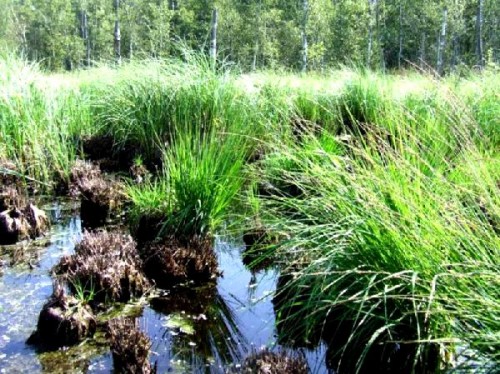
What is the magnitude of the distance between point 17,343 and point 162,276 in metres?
1.34

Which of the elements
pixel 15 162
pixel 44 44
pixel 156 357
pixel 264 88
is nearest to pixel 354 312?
pixel 156 357

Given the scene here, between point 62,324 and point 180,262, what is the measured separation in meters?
1.26

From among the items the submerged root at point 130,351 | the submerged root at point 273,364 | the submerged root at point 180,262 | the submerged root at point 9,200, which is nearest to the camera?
the submerged root at point 273,364

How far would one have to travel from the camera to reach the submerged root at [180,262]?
4938 mm

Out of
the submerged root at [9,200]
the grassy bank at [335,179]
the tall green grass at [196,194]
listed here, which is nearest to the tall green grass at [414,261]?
the grassy bank at [335,179]

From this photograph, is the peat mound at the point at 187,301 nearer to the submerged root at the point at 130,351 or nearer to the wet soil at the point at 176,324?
the wet soil at the point at 176,324

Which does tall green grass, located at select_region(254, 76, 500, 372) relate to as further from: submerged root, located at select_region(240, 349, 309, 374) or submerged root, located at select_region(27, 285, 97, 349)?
submerged root, located at select_region(27, 285, 97, 349)

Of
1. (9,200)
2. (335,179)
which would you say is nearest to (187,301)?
(335,179)

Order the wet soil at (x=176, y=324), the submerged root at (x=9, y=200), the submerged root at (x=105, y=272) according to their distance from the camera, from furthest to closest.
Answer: the submerged root at (x=9, y=200)
the submerged root at (x=105, y=272)
the wet soil at (x=176, y=324)

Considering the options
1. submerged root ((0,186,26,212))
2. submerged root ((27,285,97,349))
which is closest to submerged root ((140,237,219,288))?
submerged root ((27,285,97,349))

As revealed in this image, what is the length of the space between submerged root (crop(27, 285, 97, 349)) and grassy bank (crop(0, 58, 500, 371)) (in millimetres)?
1438

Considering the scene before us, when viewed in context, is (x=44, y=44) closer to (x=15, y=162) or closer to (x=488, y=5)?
(x=488, y=5)

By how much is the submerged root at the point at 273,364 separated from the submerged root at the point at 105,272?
160 centimetres

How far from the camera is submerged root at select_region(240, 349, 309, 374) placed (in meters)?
3.15
